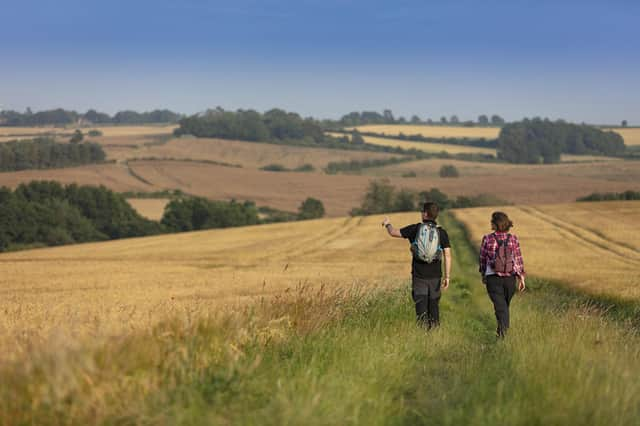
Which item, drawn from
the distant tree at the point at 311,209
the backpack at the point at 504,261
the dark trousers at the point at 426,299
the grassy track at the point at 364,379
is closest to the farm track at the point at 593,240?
the backpack at the point at 504,261

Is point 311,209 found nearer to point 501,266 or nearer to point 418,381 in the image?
point 501,266

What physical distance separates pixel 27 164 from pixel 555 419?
113 m

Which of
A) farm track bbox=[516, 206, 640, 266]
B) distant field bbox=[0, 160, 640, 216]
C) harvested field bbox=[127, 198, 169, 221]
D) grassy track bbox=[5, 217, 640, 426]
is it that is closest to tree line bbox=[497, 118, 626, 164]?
distant field bbox=[0, 160, 640, 216]

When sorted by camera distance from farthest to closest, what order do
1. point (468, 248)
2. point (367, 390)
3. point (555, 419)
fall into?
point (468, 248) → point (367, 390) → point (555, 419)

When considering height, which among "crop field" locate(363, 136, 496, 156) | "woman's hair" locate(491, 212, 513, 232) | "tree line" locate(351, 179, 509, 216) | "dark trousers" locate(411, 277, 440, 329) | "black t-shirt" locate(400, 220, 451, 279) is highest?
"crop field" locate(363, 136, 496, 156)

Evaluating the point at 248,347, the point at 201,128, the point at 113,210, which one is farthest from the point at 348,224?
the point at 201,128

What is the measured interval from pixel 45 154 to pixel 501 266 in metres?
113

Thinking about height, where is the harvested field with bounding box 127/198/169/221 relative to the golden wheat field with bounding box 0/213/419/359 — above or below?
below

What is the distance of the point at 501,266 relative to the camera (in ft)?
35.1

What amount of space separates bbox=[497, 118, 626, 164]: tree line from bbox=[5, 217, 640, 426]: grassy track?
480ft

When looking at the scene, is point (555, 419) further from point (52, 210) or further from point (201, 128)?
point (201, 128)

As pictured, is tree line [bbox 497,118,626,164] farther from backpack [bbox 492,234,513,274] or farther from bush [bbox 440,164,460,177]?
backpack [bbox 492,234,513,274]

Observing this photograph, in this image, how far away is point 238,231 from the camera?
5900cm

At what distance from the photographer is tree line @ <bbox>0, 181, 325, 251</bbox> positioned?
71.1 m
